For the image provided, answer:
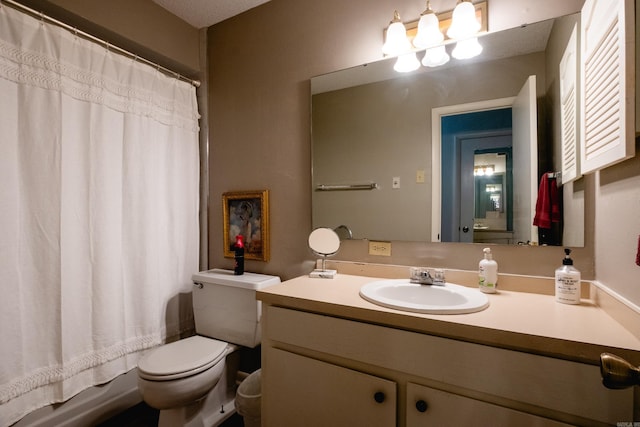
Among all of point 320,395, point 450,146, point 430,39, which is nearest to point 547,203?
point 450,146

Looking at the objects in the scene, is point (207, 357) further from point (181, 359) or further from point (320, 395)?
point (320, 395)

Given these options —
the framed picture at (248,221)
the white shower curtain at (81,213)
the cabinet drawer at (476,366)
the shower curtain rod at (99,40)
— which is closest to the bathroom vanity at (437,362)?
the cabinet drawer at (476,366)

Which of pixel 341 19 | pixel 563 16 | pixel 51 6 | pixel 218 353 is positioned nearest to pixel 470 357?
pixel 218 353

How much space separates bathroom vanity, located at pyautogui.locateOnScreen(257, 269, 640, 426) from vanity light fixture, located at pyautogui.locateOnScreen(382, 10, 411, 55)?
1.12 m

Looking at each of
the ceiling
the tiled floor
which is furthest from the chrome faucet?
the ceiling

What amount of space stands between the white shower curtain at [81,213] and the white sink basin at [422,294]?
130 centimetres

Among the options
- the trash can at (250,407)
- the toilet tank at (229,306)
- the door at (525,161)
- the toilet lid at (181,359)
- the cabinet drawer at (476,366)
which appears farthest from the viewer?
the toilet tank at (229,306)

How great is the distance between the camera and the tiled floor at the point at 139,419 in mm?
1613

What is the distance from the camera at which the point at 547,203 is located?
1.17m

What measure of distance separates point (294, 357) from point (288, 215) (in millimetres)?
847

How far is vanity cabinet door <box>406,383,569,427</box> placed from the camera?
77 centimetres

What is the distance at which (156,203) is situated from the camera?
1.78 meters

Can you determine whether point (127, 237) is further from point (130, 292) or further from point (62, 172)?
point (62, 172)

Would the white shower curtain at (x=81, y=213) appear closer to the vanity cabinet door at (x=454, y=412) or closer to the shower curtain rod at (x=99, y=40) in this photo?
the shower curtain rod at (x=99, y=40)
